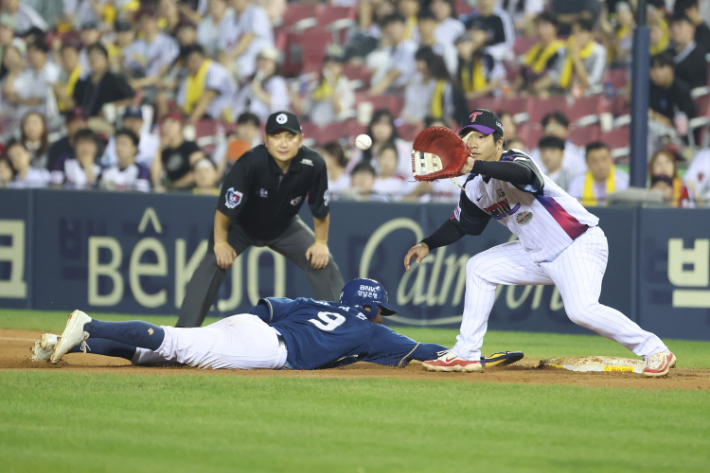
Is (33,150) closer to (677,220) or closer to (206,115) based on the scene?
(206,115)

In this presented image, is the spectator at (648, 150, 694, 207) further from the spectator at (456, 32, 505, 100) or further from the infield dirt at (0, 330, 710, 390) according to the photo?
the infield dirt at (0, 330, 710, 390)

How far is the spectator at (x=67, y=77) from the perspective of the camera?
593 inches

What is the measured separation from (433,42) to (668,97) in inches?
137

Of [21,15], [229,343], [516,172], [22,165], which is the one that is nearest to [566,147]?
[516,172]

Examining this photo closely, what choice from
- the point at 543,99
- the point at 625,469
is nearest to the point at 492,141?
the point at 625,469

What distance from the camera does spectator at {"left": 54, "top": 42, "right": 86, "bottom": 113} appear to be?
49.4 ft

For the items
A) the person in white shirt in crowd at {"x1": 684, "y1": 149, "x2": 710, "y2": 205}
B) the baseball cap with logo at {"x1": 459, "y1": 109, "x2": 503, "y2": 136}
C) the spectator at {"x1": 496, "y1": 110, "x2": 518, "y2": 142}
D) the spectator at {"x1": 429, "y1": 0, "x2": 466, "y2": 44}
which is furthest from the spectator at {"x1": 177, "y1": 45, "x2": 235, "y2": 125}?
the baseball cap with logo at {"x1": 459, "y1": 109, "x2": 503, "y2": 136}

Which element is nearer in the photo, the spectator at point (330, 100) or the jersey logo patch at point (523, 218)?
the jersey logo patch at point (523, 218)

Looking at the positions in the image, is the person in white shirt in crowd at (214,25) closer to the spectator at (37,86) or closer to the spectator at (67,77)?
the spectator at (67,77)

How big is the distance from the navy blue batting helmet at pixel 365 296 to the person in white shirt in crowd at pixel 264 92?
8.26 metres

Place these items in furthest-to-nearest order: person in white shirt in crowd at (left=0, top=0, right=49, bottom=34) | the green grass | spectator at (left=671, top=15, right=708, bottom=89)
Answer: person in white shirt in crowd at (left=0, top=0, right=49, bottom=34)
spectator at (left=671, top=15, right=708, bottom=89)
the green grass

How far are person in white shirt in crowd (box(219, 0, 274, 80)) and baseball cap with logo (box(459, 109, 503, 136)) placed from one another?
361 inches

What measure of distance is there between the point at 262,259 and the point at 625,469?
732 cm

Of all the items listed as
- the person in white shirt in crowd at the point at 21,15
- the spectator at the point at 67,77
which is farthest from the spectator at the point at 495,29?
the person in white shirt in crowd at the point at 21,15
